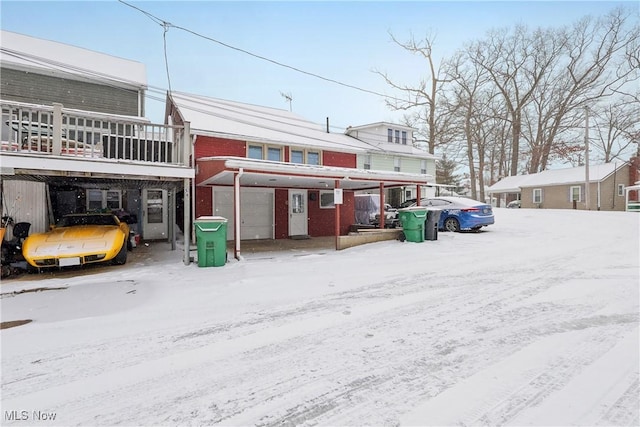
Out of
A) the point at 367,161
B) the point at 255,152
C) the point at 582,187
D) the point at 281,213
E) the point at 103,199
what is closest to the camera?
the point at 103,199

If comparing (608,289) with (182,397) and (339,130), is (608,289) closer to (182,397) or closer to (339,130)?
(182,397)

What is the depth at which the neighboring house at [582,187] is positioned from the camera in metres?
24.5

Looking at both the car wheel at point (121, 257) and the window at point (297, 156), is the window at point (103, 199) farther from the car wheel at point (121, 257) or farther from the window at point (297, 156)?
the window at point (297, 156)

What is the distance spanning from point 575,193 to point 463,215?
788 inches

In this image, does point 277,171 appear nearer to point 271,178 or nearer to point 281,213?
point 271,178

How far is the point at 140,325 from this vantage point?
11.5ft

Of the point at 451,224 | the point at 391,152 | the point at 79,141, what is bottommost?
the point at 451,224

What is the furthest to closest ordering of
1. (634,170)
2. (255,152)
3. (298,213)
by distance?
(634,170) → (298,213) → (255,152)

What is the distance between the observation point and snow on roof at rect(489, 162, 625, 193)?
24.5m

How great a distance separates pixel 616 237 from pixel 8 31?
82.3 feet

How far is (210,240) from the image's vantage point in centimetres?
650

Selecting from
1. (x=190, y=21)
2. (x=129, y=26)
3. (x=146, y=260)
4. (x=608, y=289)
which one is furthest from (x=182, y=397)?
(x=129, y=26)

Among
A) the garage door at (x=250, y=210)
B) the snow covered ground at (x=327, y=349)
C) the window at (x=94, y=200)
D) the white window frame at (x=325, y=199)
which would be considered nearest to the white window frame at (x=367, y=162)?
the white window frame at (x=325, y=199)

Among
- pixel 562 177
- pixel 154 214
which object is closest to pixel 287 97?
pixel 154 214
